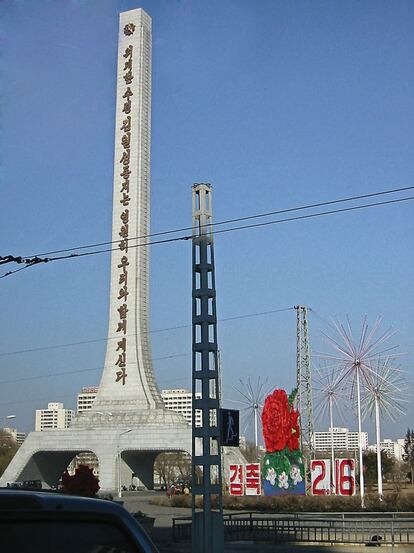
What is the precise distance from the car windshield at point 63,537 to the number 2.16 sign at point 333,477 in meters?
45.3

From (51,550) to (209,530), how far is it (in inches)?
627

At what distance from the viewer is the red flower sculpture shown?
48250 millimetres

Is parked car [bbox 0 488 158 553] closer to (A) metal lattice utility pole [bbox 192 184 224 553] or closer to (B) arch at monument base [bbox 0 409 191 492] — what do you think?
(A) metal lattice utility pole [bbox 192 184 224 553]

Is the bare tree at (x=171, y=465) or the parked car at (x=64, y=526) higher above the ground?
the parked car at (x=64, y=526)

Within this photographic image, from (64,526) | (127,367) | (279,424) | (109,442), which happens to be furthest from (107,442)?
(64,526)

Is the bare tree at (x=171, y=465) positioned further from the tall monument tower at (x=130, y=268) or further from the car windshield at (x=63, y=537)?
the car windshield at (x=63, y=537)

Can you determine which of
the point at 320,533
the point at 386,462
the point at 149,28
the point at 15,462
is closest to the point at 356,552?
the point at 320,533

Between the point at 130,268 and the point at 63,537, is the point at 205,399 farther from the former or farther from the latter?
the point at 130,268

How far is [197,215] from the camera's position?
20.1m

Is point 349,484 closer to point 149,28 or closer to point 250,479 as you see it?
point 250,479

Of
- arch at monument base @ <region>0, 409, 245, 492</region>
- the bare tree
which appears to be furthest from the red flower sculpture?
the bare tree

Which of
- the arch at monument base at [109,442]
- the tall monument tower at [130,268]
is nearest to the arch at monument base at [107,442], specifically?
the arch at monument base at [109,442]

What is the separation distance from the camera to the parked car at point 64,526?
8.70ft

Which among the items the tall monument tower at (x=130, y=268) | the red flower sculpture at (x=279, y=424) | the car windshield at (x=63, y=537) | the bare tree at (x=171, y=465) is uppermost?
the tall monument tower at (x=130, y=268)
